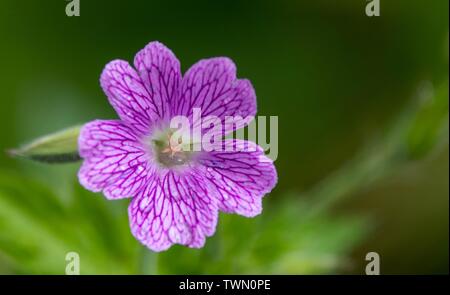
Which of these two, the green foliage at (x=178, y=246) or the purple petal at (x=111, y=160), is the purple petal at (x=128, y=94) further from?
the green foliage at (x=178, y=246)

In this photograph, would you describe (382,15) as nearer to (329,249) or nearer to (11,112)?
(329,249)

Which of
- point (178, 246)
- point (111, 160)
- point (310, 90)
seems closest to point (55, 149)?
point (111, 160)

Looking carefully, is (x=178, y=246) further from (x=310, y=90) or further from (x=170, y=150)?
(x=310, y=90)

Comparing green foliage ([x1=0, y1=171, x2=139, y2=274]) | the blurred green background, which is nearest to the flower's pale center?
green foliage ([x1=0, y1=171, x2=139, y2=274])

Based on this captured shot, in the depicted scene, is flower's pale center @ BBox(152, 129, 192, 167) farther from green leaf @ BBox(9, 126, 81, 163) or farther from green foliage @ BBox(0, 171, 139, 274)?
green foliage @ BBox(0, 171, 139, 274)

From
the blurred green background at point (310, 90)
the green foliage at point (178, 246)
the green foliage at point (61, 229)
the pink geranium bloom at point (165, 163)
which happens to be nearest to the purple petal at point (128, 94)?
the pink geranium bloom at point (165, 163)
